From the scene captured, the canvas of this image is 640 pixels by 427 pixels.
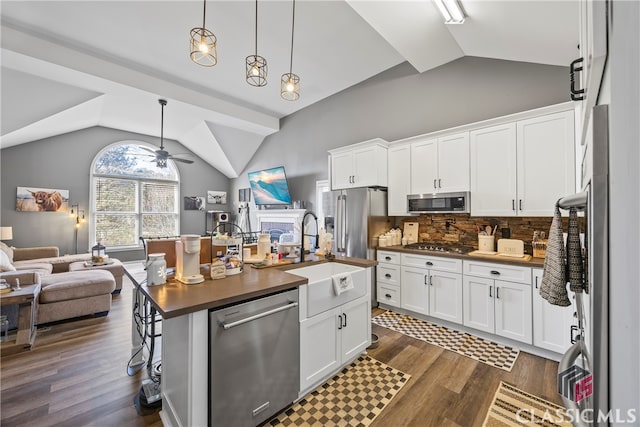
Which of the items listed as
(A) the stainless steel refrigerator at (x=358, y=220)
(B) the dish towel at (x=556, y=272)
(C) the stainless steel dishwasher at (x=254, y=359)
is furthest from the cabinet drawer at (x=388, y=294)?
(B) the dish towel at (x=556, y=272)

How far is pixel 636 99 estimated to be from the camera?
1.18 feet

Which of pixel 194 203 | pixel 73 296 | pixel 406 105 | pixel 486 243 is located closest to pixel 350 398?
pixel 486 243

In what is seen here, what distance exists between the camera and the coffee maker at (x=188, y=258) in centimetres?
175

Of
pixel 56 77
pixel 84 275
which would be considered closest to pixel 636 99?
pixel 84 275

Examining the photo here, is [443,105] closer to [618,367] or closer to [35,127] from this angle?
[618,367]

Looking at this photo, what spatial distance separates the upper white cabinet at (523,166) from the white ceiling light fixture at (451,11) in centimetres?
123

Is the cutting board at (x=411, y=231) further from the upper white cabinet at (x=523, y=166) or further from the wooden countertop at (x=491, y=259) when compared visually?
the upper white cabinet at (x=523, y=166)

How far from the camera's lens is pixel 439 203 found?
11.0 ft

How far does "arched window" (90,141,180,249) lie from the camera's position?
21.2 ft

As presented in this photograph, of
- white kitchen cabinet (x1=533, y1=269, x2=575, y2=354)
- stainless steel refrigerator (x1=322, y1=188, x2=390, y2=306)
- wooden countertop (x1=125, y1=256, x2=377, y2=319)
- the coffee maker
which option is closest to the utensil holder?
white kitchen cabinet (x1=533, y1=269, x2=575, y2=354)

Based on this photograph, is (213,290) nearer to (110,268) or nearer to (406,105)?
(406,105)

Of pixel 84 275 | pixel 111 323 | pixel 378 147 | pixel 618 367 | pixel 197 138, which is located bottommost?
pixel 111 323

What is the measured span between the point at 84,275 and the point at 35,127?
126 inches

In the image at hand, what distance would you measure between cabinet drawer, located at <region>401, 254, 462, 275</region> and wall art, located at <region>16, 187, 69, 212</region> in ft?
24.5
